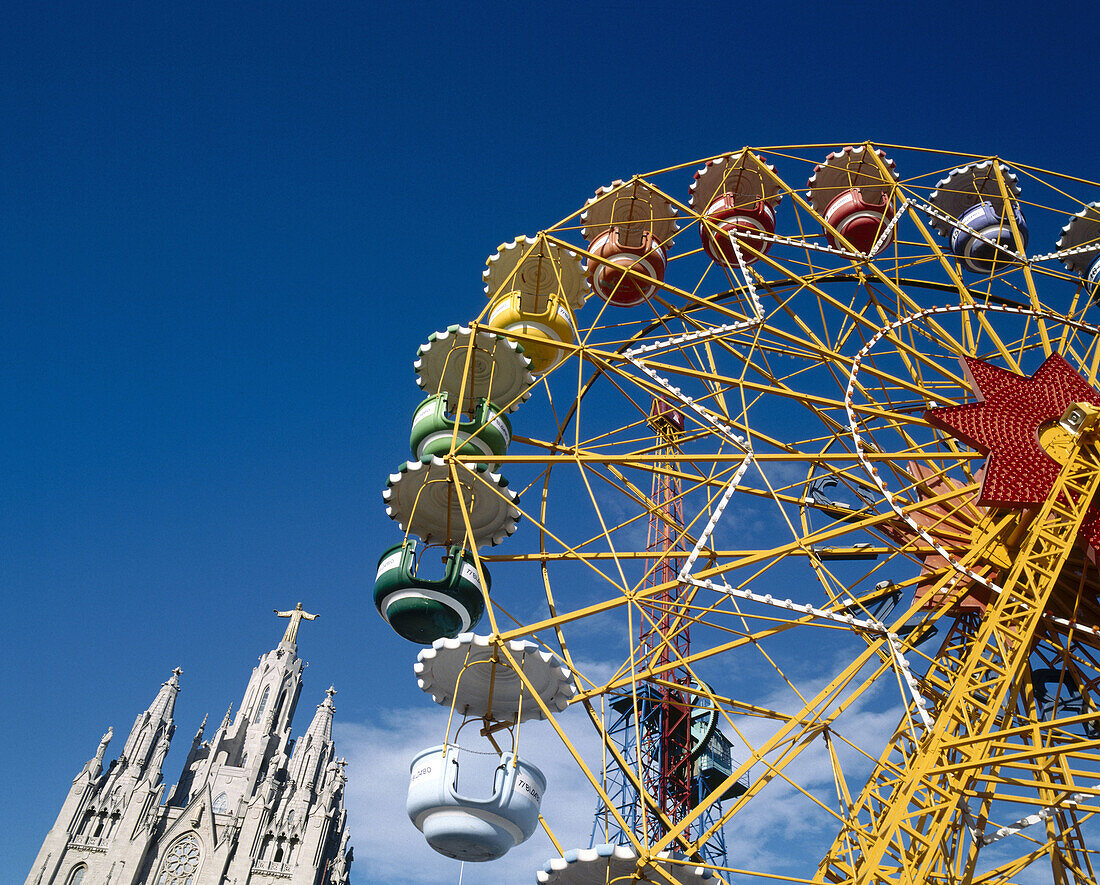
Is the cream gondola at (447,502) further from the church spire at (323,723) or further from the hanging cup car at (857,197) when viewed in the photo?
the church spire at (323,723)

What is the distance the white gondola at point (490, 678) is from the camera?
10.7 meters

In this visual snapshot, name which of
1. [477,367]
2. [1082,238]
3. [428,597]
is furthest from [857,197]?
[428,597]

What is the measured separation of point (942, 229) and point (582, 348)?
328 inches

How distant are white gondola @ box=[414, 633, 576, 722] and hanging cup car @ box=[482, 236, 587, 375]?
4.83 m

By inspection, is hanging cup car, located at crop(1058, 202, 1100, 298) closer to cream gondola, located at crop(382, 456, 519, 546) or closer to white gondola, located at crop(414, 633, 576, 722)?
cream gondola, located at crop(382, 456, 519, 546)

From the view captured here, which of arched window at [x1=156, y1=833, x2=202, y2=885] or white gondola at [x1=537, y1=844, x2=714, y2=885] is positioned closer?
white gondola at [x1=537, y1=844, x2=714, y2=885]

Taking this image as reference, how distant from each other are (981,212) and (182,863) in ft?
200

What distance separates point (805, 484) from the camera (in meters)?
13.1

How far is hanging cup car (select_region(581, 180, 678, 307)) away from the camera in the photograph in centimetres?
1645

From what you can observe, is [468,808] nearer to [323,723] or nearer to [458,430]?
[458,430]

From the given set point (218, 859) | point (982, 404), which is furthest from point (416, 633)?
point (218, 859)

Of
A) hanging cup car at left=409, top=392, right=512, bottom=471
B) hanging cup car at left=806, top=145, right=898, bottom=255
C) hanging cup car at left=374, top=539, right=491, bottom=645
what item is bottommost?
→ hanging cup car at left=374, top=539, right=491, bottom=645

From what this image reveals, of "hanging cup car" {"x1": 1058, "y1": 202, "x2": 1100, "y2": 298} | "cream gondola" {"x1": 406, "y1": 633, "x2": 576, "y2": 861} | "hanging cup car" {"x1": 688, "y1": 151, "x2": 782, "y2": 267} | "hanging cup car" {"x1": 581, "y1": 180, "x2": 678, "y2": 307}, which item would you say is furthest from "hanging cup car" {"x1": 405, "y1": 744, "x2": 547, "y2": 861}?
"hanging cup car" {"x1": 1058, "y1": 202, "x2": 1100, "y2": 298}

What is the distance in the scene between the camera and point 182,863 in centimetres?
5906
